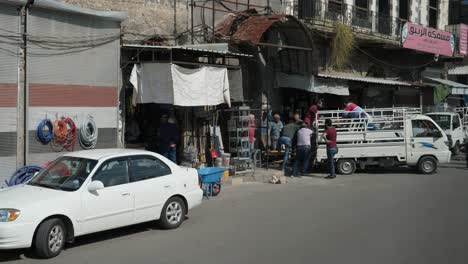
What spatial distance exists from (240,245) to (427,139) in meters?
10.9

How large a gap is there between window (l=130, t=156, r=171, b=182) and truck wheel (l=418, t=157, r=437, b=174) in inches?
412

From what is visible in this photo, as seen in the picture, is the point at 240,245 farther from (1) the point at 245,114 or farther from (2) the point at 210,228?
(1) the point at 245,114

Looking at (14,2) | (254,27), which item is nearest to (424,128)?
(254,27)

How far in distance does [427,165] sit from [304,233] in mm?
9752

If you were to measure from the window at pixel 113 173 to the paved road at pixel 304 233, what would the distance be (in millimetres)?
940

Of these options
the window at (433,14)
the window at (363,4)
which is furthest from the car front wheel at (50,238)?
the window at (433,14)

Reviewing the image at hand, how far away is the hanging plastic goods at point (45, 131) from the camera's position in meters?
11.5

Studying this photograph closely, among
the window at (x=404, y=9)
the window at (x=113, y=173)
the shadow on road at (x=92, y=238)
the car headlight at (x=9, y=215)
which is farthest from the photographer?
the window at (x=404, y=9)

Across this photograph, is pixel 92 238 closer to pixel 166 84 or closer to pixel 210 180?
pixel 210 180

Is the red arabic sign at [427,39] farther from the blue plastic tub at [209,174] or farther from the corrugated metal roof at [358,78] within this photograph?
the blue plastic tub at [209,174]

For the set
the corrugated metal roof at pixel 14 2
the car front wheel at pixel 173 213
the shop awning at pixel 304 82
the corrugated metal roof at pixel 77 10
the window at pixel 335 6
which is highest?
the window at pixel 335 6

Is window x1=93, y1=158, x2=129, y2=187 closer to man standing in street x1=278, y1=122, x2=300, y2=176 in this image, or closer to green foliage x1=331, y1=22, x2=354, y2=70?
man standing in street x1=278, y1=122, x2=300, y2=176

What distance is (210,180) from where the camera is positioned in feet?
38.8

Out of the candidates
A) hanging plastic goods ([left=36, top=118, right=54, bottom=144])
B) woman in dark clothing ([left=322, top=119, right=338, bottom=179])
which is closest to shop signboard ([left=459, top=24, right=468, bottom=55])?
woman in dark clothing ([left=322, top=119, right=338, bottom=179])
